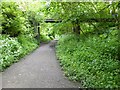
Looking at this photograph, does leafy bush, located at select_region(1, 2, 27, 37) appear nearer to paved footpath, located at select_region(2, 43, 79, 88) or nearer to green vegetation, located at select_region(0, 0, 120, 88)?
green vegetation, located at select_region(0, 0, 120, 88)

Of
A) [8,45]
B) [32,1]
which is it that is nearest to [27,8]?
[32,1]

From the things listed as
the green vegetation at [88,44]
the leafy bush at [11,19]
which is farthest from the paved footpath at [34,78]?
the leafy bush at [11,19]

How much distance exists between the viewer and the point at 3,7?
14570mm

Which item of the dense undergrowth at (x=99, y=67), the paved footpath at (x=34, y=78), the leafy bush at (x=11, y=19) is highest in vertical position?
the leafy bush at (x=11, y=19)

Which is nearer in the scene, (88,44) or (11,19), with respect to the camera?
(88,44)

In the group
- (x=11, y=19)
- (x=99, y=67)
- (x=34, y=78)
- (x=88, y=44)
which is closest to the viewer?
(x=99, y=67)

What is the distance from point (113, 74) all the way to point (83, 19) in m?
5.33

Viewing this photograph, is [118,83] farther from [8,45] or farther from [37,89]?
[8,45]

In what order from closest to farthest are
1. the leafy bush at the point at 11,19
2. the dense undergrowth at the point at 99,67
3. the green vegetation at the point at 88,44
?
the dense undergrowth at the point at 99,67 → the green vegetation at the point at 88,44 → the leafy bush at the point at 11,19

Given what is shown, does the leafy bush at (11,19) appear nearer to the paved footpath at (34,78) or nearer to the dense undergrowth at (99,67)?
the paved footpath at (34,78)

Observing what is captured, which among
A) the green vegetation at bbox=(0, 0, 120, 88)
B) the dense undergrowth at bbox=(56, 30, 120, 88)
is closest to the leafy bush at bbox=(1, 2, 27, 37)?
the green vegetation at bbox=(0, 0, 120, 88)

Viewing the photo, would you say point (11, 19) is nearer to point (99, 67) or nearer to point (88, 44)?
point (88, 44)

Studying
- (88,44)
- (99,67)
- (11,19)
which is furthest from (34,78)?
(11,19)

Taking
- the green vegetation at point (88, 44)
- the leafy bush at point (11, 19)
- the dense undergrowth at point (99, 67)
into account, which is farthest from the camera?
the leafy bush at point (11, 19)
